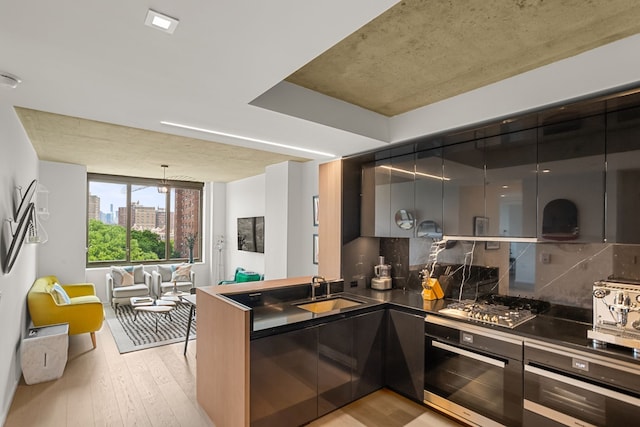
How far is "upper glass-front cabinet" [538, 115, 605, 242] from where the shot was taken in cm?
228

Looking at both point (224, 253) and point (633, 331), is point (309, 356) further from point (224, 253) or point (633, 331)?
point (224, 253)

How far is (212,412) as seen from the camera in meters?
2.77

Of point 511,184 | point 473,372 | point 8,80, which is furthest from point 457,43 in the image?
point 8,80

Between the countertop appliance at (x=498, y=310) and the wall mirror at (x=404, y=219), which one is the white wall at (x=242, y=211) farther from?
the countertop appliance at (x=498, y=310)

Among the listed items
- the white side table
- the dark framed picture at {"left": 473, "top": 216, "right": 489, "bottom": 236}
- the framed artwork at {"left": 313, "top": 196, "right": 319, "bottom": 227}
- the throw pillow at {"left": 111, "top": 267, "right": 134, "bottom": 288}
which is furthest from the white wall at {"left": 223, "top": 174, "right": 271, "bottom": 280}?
the dark framed picture at {"left": 473, "top": 216, "right": 489, "bottom": 236}

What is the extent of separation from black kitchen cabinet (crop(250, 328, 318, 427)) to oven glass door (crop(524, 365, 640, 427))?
4.90 feet

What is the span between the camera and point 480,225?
2.93 metres

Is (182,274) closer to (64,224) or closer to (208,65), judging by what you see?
(64,224)

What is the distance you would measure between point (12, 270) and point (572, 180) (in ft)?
15.3

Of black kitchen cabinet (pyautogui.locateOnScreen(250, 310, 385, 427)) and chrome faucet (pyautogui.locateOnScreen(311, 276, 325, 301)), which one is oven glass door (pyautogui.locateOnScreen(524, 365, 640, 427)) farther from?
chrome faucet (pyautogui.locateOnScreen(311, 276, 325, 301))

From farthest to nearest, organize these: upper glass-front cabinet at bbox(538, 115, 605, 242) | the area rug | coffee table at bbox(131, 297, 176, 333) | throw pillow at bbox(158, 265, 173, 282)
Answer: throw pillow at bbox(158, 265, 173, 282) < coffee table at bbox(131, 297, 176, 333) < the area rug < upper glass-front cabinet at bbox(538, 115, 605, 242)

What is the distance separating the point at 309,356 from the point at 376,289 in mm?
1427

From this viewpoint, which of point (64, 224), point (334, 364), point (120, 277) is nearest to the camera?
point (334, 364)

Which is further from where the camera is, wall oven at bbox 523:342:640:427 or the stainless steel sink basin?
the stainless steel sink basin
